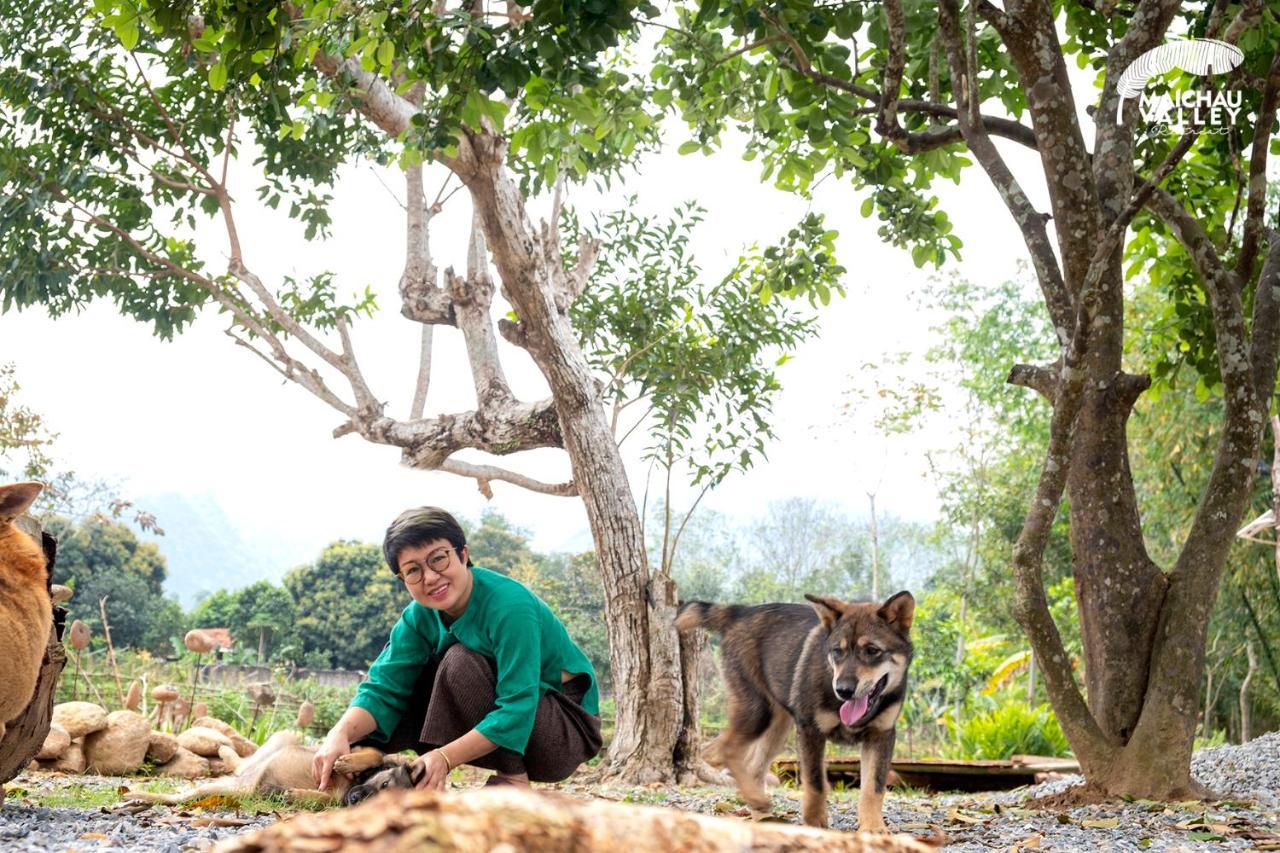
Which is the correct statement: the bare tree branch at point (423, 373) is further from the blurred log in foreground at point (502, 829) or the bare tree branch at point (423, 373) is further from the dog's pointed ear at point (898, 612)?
the blurred log in foreground at point (502, 829)

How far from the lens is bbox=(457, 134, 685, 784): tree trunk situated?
7355 mm

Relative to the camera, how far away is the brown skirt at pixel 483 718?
3.73m

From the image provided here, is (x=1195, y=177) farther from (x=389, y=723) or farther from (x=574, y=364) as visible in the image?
(x=389, y=723)

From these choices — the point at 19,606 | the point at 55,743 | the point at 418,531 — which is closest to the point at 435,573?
the point at 418,531

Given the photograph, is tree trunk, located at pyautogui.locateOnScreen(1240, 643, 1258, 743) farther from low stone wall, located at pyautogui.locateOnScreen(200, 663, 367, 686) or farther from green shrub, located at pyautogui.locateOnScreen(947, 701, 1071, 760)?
low stone wall, located at pyautogui.locateOnScreen(200, 663, 367, 686)

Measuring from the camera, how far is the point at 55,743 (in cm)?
640

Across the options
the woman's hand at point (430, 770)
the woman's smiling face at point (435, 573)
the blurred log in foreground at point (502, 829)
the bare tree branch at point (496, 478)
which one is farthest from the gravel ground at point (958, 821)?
the bare tree branch at point (496, 478)

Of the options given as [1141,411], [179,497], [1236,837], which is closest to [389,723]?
[1236,837]

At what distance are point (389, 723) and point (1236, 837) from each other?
9.99ft

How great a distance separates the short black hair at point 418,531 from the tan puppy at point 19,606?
991mm

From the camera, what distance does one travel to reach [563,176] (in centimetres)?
1008

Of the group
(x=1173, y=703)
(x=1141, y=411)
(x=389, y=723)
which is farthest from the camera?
(x=1141, y=411)

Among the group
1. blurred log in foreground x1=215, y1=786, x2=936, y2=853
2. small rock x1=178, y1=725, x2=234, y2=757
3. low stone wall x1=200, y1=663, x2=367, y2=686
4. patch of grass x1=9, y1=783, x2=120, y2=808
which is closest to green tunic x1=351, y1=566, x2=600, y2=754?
patch of grass x1=9, y1=783, x2=120, y2=808

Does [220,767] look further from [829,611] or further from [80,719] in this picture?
[829,611]
